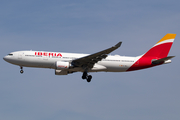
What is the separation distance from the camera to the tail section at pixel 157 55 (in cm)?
4678

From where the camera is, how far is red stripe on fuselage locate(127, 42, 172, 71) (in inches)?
1847

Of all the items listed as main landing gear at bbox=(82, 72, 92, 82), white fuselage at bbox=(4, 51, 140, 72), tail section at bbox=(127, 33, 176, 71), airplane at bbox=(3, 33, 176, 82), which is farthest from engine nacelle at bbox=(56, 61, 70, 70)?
tail section at bbox=(127, 33, 176, 71)

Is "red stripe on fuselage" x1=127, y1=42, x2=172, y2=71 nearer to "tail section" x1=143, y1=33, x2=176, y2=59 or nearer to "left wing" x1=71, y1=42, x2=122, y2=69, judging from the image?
"tail section" x1=143, y1=33, x2=176, y2=59

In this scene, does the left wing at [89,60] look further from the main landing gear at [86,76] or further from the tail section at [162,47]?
the tail section at [162,47]

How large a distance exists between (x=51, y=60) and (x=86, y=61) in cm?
485

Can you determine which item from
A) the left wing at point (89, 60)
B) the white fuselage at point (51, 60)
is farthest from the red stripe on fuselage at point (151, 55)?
the left wing at point (89, 60)

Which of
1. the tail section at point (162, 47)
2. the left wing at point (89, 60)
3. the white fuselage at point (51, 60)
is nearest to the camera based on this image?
the left wing at point (89, 60)

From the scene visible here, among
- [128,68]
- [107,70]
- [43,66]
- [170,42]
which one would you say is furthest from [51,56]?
[170,42]

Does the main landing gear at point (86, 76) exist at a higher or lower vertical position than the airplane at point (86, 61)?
lower

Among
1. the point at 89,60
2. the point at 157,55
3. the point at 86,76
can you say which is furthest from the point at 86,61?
the point at 157,55

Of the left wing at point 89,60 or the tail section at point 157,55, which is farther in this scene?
the tail section at point 157,55

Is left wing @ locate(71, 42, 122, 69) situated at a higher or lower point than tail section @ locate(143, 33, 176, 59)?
lower

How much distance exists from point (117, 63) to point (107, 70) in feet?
5.83

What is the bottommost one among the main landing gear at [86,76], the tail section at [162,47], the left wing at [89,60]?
the main landing gear at [86,76]
